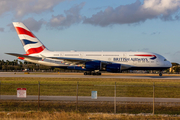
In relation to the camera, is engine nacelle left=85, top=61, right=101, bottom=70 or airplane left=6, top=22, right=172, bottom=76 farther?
airplane left=6, top=22, right=172, bottom=76

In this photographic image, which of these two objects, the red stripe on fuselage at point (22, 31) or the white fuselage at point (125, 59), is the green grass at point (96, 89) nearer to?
the white fuselage at point (125, 59)

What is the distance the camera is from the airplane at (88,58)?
46.0 meters

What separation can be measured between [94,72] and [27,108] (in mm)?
34248

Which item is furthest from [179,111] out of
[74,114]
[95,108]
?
[74,114]

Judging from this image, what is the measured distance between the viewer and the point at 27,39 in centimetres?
5128

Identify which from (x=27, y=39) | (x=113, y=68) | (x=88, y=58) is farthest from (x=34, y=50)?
(x=113, y=68)

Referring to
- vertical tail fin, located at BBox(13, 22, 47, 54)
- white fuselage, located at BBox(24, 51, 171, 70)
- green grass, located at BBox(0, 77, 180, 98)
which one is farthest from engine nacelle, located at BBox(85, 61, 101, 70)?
green grass, located at BBox(0, 77, 180, 98)

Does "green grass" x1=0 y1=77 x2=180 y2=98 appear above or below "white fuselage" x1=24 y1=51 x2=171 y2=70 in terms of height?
below

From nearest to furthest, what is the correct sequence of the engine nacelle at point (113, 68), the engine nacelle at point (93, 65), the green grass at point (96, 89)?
the green grass at point (96, 89) < the engine nacelle at point (113, 68) < the engine nacelle at point (93, 65)

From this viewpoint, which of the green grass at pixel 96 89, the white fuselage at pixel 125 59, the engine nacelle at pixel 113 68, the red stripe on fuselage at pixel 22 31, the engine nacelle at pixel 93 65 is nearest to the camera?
the green grass at pixel 96 89

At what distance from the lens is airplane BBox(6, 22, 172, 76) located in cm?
4597

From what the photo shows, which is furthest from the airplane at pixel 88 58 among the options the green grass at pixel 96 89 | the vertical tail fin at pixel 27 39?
the green grass at pixel 96 89

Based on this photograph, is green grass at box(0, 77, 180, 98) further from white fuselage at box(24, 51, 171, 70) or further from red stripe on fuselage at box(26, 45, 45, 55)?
red stripe on fuselage at box(26, 45, 45, 55)

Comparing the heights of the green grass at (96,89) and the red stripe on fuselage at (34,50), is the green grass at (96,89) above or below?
below
